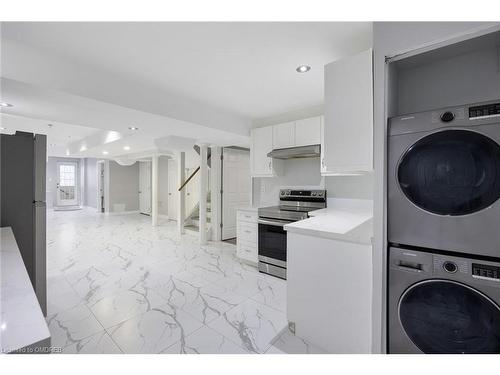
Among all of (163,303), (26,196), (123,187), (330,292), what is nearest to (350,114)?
(330,292)

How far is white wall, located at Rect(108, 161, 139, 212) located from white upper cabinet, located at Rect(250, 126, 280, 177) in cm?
711

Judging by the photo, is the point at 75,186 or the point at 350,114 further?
the point at 75,186

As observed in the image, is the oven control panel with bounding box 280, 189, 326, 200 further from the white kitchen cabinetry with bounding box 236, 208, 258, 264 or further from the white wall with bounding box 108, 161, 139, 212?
the white wall with bounding box 108, 161, 139, 212

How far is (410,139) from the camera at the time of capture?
1.15 meters

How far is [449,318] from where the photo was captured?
43.7 inches

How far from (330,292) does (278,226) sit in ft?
4.19

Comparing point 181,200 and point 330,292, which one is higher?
point 181,200

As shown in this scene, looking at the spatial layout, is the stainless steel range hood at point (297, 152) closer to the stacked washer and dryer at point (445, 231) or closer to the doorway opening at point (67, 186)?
the stacked washer and dryer at point (445, 231)

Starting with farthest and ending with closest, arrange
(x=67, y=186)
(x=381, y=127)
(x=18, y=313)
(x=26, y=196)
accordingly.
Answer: (x=67, y=186) < (x=26, y=196) < (x=381, y=127) < (x=18, y=313)

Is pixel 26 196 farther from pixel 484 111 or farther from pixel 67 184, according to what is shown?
pixel 67 184
